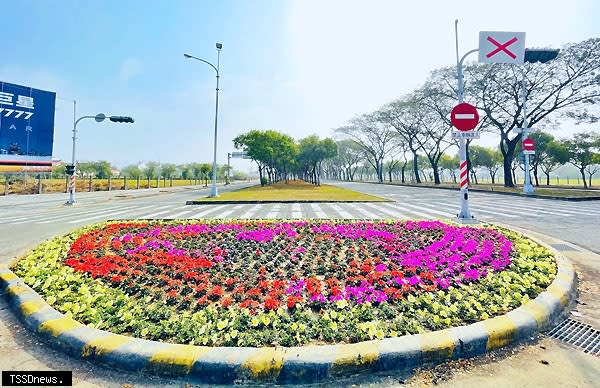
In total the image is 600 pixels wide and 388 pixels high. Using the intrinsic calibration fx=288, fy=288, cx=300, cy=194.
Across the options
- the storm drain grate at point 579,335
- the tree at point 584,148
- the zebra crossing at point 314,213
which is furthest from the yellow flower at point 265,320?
the tree at point 584,148

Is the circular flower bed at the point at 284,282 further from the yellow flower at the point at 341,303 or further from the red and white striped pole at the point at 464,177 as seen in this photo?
the red and white striped pole at the point at 464,177

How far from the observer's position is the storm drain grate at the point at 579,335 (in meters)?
2.54

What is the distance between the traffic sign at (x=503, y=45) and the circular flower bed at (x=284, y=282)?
5373 mm

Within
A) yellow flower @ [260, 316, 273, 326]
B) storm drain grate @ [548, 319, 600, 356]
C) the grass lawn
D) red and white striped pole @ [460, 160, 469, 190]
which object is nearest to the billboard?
the grass lawn

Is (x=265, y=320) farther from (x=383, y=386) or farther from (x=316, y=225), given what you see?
(x=316, y=225)

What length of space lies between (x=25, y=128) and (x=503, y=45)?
133 feet

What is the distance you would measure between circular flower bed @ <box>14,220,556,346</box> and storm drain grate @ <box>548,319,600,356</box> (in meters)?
0.36

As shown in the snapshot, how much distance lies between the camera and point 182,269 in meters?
3.94

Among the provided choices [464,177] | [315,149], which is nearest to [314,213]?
[464,177]

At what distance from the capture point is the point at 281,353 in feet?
7.02

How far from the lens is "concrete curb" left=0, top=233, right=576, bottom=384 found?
204cm

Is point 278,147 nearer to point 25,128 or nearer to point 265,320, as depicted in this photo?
point 25,128

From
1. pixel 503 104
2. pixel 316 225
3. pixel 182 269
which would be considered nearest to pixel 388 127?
pixel 503 104

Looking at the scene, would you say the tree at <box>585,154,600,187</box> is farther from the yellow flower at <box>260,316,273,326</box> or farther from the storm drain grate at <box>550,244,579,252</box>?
the yellow flower at <box>260,316,273,326</box>
